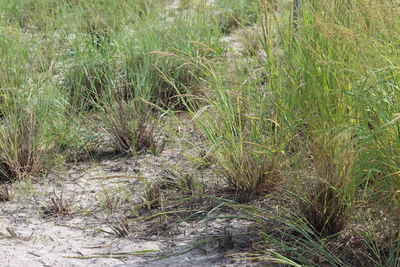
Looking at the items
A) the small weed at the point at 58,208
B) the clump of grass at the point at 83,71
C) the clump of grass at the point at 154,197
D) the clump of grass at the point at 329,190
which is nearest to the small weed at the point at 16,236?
the small weed at the point at 58,208

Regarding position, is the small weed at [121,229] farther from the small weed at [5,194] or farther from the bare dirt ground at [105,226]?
the small weed at [5,194]

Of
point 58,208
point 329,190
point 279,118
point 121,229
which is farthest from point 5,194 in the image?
point 329,190

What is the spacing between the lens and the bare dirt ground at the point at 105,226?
2711 mm

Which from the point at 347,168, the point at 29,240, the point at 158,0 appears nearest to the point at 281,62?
the point at 347,168

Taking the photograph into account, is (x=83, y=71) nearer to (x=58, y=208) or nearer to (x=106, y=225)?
(x=58, y=208)

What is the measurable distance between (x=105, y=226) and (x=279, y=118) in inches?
38.2

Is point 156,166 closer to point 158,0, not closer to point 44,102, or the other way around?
point 44,102

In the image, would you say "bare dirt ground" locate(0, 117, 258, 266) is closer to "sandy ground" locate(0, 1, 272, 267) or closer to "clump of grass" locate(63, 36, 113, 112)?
"sandy ground" locate(0, 1, 272, 267)

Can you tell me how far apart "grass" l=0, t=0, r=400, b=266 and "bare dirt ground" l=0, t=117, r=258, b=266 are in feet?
0.28

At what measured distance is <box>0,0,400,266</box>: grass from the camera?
7.80 ft

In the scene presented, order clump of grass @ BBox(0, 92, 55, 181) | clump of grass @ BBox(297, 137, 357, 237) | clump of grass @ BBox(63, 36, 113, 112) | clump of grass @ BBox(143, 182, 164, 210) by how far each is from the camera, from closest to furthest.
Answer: clump of grass @ BBox(297, 137, 357, 237), clump of grass @ BBox(143, 182, 164, 210), clump of grass @ BBox(0, 92, 55, 181), clump of grass @ BBox(63, 36, 113, 112)

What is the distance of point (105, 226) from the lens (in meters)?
3.03

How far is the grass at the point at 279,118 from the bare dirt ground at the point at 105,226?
8 centimetres

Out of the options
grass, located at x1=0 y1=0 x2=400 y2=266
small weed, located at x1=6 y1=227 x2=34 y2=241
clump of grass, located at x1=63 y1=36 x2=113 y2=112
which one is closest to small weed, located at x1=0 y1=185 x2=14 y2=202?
grass, located at x1=0 y1=0 x2=400 y2=266
